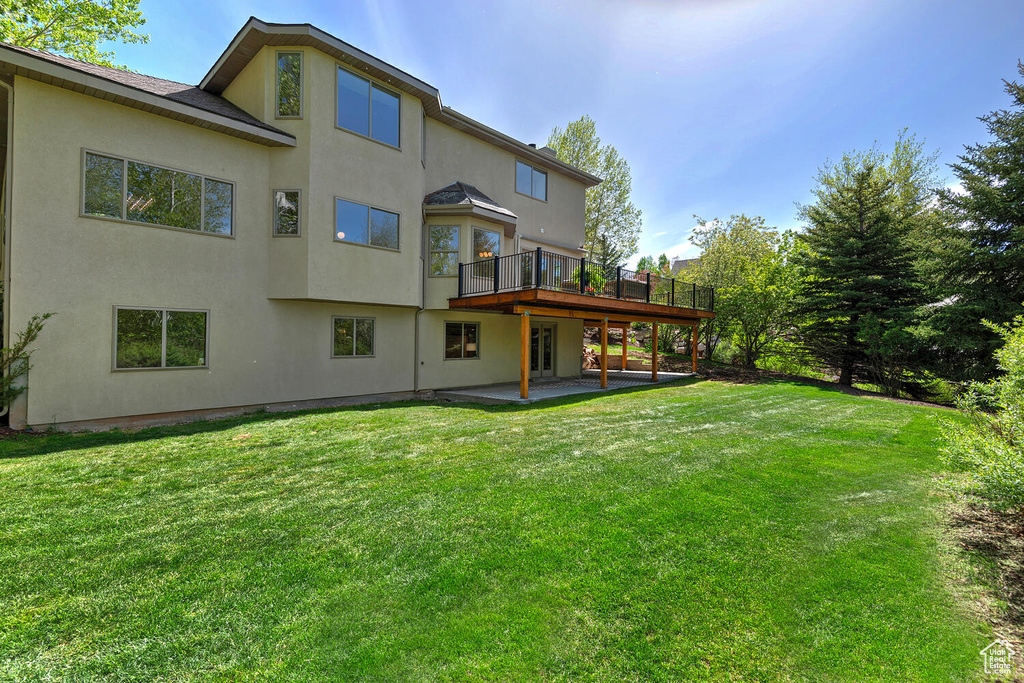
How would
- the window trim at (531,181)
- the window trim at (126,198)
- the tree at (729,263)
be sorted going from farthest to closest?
the tree at (729,263)
the window trim at (531,181)
the window trim at (126,198)

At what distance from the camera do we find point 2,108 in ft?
25.3

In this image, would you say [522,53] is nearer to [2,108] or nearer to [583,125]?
[583,125]

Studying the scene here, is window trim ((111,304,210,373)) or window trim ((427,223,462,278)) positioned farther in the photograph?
window trim ((427,223,462,278))

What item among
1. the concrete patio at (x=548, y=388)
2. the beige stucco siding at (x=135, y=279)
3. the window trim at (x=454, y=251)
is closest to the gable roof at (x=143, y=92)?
the beige stucco siding at (x=135, y=279)

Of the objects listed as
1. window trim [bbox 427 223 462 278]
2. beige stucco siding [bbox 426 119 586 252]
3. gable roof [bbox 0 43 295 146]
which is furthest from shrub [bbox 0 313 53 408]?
beige stucco siding [bbox 426 119 586 252]

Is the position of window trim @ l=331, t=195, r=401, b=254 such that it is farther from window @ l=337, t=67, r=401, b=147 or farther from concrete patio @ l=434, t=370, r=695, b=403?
concrete patio @ l=434, t=370, r=695, b=403

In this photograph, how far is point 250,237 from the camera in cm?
934

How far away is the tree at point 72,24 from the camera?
13859mm

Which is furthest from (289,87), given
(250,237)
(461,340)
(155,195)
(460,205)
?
(461,340)

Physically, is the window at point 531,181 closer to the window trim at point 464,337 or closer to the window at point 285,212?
the window trim at point 464,337

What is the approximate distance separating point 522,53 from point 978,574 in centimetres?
1744

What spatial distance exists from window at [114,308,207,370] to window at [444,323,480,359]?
20.2 ft

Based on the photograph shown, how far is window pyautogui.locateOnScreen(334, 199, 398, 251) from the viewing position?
994cm

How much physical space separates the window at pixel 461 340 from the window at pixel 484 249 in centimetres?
196
